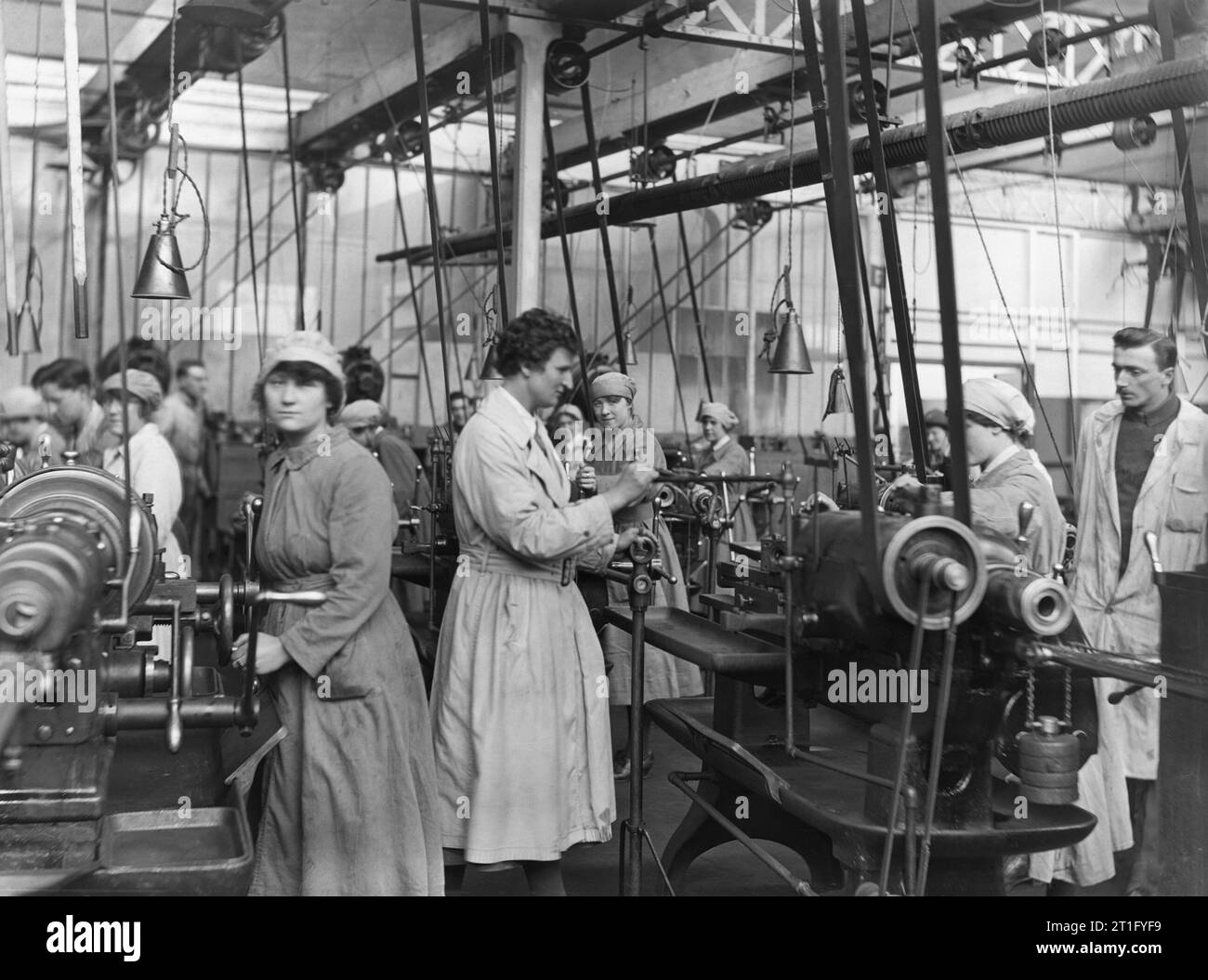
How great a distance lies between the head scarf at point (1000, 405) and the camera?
3283 mm

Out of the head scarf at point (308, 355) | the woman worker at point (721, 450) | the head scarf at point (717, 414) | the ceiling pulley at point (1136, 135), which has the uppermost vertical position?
the ceiling pulley at point (1136, 135)

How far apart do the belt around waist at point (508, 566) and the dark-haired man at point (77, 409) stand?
1.98 m

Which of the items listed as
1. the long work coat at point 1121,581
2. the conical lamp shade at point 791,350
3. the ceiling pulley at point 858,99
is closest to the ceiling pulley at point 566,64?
the ceiling pulley at point 858,99

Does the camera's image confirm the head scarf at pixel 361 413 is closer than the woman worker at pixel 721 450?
Yes

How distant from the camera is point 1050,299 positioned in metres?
14.5

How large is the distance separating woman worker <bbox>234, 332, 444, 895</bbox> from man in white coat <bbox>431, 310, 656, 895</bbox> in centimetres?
38

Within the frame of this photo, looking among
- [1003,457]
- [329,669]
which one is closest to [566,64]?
[1003,457]

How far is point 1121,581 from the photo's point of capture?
3633mm

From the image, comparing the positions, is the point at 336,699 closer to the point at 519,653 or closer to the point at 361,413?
the point at 519,653

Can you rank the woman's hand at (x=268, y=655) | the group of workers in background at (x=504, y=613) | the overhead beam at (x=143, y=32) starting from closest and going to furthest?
the woman's hand at (x=268, y=655), the group of workers in background at (x=504, y=613), the overhead beam at (x=143, y=32)

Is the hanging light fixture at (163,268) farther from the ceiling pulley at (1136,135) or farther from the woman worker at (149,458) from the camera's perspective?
the ceiling pulley at (1136,135)

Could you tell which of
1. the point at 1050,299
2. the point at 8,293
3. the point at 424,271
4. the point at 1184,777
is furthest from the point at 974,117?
the point at 1050,299

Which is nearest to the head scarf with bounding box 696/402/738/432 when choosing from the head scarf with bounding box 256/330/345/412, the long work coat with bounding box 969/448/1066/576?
the long work coat with bounding box 969/448/1066/576

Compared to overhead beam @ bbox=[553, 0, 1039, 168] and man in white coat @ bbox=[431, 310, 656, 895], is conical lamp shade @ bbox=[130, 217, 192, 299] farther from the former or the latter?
overhead beam @ bbox=[553, 0, 1039, 168]
